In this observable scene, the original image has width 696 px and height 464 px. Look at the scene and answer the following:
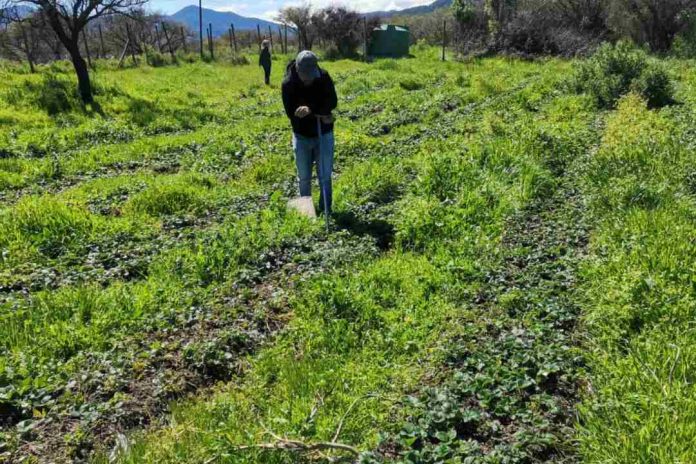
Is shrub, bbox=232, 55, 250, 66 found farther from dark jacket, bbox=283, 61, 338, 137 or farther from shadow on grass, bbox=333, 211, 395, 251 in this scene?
shadow on grass, bbox=333, 211, 395, 251

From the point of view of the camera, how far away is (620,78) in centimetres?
1288

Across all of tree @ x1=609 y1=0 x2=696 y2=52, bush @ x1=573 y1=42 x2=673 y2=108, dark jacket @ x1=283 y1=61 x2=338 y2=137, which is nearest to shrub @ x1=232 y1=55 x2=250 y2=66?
tree @ x1=609 y1=0 x2=696 y2=52

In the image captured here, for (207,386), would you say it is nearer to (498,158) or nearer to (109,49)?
(498,158)

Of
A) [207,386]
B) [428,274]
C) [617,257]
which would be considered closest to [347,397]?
[207,386]

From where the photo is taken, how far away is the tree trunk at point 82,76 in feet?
49.9

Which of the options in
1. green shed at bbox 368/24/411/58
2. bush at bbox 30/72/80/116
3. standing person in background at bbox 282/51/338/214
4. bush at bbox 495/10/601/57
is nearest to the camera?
standing person in background at bbox 282/51/338/214

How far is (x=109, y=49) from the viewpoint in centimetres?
5097

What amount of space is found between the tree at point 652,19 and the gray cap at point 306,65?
25.5m

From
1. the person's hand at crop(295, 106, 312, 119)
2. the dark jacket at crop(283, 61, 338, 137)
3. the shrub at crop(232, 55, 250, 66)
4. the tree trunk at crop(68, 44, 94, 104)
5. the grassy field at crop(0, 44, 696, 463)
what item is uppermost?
the shrub at crop(232, 55, 250, 66)

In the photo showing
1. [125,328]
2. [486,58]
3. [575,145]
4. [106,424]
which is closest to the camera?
[106,424]

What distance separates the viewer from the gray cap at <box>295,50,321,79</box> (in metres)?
6.06

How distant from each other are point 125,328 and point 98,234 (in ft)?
7.36

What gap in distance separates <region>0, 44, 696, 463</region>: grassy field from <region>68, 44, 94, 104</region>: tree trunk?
6.67m

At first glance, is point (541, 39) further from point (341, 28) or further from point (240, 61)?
point (240, 61)
